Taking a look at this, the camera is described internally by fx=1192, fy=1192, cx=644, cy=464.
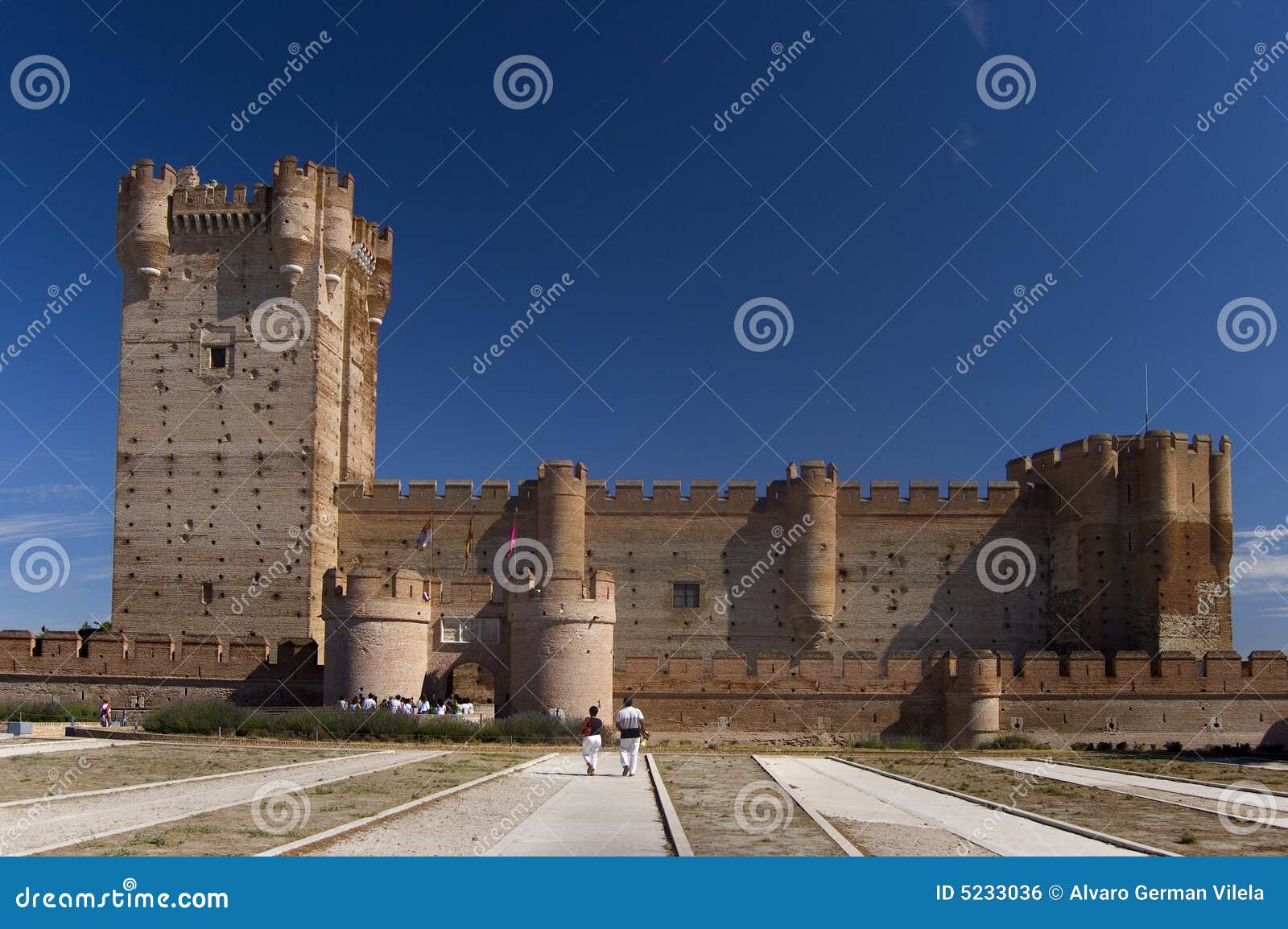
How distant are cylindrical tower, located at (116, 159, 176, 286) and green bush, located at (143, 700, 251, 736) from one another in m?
15.1

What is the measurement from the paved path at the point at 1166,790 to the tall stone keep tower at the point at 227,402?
826 inches

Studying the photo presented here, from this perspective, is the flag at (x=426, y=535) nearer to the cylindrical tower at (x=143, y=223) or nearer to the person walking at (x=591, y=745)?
the cylindrical tower at (x=143, y=223)

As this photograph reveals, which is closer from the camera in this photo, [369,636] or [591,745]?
[591,745]

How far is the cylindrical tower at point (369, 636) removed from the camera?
26.8 meters

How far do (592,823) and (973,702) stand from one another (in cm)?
1928

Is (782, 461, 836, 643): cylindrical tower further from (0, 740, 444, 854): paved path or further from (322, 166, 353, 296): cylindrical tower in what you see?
(0, 740, 444, 854): paved path

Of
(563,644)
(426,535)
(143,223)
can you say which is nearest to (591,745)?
(563,644)

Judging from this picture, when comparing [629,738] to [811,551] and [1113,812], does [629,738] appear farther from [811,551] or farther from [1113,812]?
[811,551]

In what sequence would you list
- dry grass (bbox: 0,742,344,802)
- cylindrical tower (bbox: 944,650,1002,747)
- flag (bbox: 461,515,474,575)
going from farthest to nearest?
flag (bbox: 461,515,474,575) → cylindrical tower (bbox: 944,650,1002,747) → dry grass (bbox: 0,742,344,802)

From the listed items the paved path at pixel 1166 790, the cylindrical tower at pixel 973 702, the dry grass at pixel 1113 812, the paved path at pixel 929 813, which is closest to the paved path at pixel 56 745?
the paved path at pixel 929 813

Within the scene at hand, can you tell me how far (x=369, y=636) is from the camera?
88.4 feet

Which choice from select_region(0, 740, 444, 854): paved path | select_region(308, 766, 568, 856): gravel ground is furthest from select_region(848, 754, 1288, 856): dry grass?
select_region(0, 740, 444, 854): paved path

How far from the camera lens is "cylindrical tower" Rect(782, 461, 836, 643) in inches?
1383

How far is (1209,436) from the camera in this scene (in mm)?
34625
